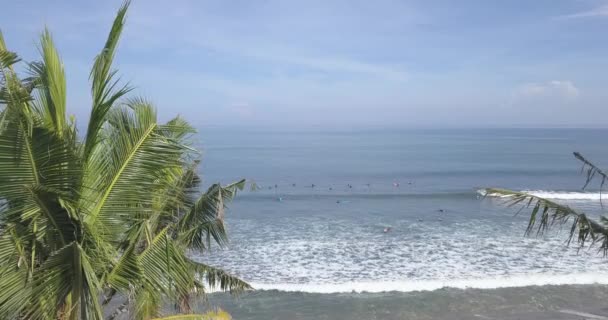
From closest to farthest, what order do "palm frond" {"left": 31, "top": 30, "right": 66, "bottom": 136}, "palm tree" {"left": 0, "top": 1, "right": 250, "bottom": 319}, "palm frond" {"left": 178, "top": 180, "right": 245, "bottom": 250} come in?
"palm tree" {"left": 0, "top": 1, "right": 250, "bottom": 319} → "palm frond" {"left": 31, "top": 30, "right": 66, "bottom": 136} → "palm frond" {"left": 178, "top": 180, "right": 245, "bottom": 250}

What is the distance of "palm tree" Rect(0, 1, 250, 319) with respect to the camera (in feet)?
12.5

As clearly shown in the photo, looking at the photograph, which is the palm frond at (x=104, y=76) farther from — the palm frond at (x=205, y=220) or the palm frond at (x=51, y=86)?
the palm frond at (x=205, y=220)

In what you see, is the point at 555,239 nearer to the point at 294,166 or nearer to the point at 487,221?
the point at 487,221

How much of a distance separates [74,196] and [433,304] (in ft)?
48.2

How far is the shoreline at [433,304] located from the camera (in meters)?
15.6

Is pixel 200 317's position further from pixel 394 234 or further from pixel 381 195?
pixel 381 195

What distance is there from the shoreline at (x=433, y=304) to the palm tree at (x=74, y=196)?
1181 cm

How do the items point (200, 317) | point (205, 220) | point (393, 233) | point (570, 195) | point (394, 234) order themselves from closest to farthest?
point (200, 317), point (205, 220), point (394, 234), point (393, 233), point (570, 195)

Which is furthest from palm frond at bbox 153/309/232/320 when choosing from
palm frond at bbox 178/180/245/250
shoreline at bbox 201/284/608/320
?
shoreline at bbox 201/284/608/320

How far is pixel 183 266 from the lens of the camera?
15.0ft

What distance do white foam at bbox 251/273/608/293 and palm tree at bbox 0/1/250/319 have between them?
Answer: 46.5 ft

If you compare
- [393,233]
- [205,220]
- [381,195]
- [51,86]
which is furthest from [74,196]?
[381,195]

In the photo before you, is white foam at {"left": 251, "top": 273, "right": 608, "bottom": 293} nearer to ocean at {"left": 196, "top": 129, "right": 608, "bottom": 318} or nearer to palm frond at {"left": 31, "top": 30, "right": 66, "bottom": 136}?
ocean at {"left": 196, "top": 129, "right": 608, "bottom": 318}

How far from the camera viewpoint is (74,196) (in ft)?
13.3
